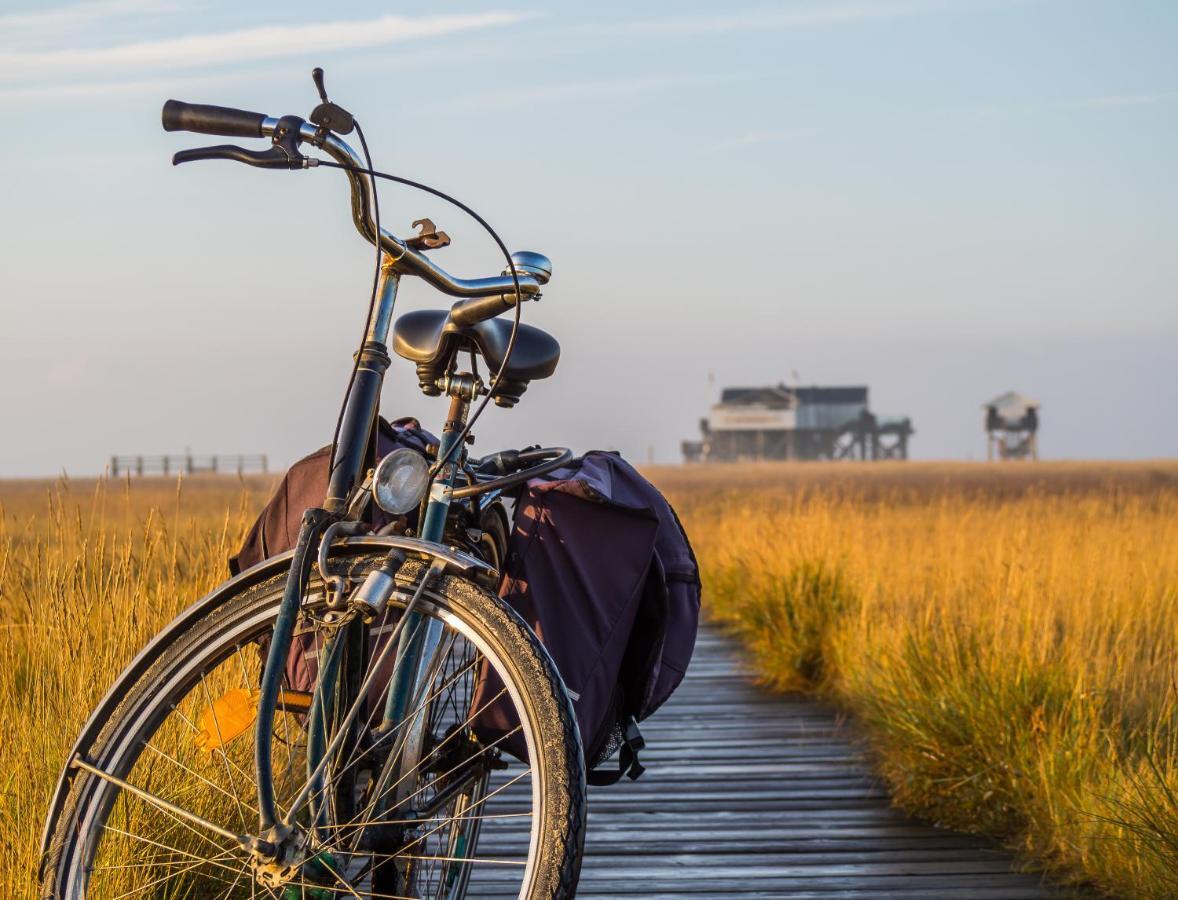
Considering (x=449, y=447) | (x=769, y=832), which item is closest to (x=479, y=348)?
(x=449, y=447)

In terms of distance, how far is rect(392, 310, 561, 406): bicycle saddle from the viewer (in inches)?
90.0

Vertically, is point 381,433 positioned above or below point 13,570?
above

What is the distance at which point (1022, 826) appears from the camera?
4.05 m

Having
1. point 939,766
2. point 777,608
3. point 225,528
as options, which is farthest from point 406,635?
point 777,608

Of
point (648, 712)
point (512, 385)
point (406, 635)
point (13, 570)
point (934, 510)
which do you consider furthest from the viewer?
point (934, 510)

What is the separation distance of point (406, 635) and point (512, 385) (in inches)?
18.4

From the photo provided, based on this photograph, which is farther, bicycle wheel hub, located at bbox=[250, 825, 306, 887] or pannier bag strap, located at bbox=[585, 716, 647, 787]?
pannier bag strap, located at bbox=[585, 716, 647, 787]

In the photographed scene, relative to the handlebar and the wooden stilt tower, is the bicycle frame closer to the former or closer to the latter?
the handlebar

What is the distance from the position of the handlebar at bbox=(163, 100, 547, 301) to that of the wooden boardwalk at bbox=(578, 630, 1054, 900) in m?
1.84

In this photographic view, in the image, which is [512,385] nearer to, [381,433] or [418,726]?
[381,433]

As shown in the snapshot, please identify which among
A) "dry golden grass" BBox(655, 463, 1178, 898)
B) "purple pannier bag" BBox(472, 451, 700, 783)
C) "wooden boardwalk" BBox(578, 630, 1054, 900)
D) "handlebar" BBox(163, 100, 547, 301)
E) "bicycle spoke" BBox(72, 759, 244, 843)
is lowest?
"wooden boardwalk" BBox(578, 630, 1054, 900)

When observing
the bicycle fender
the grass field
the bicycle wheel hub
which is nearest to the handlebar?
the bicycle fender

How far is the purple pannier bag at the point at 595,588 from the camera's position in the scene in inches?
88.7

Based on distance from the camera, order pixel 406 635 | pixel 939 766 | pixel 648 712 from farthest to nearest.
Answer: pixel 939 766
pixel 648 712
pixel 406 635
